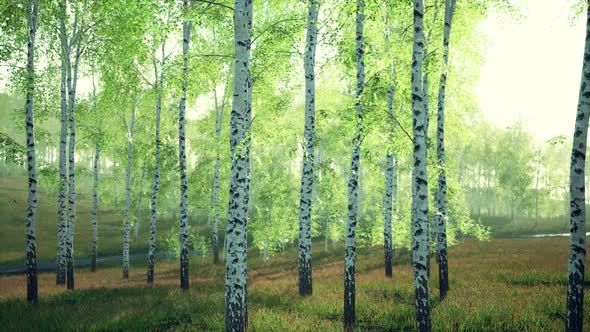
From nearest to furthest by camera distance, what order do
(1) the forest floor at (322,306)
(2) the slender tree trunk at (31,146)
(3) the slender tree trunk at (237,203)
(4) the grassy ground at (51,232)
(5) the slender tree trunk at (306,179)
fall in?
(3) the slender tree trunk at (237,203), (1) the forest floor at (322,306), (2) the slender tree trunk at (31,146), (5) the slender tree trunk at (306,179), (4) the grassy ground at (51,232)

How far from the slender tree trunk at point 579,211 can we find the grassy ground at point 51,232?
2819cm

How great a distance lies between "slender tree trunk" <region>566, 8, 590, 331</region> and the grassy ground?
28185mm

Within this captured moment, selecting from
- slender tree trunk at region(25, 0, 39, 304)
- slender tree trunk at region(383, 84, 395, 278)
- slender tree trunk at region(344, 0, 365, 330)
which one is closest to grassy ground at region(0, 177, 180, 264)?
slender tree trunk at region(25, 0, 39, 304)

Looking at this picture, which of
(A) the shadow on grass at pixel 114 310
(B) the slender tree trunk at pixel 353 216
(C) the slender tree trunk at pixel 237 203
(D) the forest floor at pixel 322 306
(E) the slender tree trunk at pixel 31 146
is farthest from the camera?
(E) the slender tree trunk at pixel 31 146

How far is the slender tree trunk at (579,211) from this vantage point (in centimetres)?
679

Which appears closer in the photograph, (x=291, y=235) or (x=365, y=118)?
(x=365, y=118)

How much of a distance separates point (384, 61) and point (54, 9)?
11613mm

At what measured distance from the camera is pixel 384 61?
10.3 meters

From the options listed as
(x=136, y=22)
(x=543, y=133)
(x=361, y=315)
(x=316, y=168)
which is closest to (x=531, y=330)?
(x=361, y=315)

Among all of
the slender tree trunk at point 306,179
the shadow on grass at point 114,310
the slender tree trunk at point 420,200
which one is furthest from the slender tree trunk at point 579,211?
Result: the shadow on grass at point 114,310

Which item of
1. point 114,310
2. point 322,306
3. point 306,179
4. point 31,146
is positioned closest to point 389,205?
point 306,179

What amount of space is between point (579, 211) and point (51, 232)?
44329 mm

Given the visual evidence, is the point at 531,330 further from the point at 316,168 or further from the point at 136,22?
the point at 136,22

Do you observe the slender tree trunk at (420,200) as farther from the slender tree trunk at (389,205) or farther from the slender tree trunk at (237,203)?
the slender tree trunk at (389,205)
